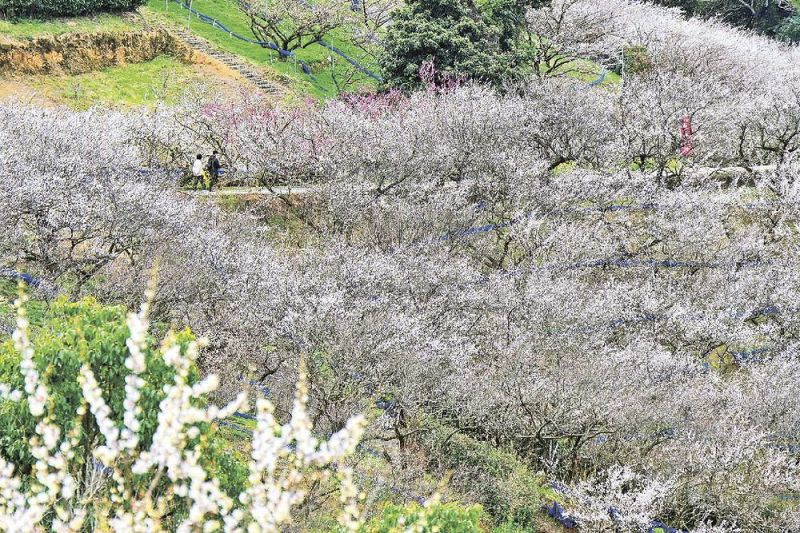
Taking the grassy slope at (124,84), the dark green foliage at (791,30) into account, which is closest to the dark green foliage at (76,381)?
the grassy slope at (124,84)

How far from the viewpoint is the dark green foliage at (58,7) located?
3281 cm

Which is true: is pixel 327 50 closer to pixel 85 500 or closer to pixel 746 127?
pixel 746 127

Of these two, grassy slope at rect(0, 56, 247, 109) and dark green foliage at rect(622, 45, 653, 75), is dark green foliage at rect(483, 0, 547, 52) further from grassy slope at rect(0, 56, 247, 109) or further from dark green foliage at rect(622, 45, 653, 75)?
dark green foliage at rect(622, 45, 653, 75)

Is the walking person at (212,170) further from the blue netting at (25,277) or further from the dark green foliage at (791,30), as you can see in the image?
the dark green foliage at (791,30)

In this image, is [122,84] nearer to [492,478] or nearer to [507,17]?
[507,17]

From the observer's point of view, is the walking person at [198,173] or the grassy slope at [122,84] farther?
the grassy slope at [122,84]

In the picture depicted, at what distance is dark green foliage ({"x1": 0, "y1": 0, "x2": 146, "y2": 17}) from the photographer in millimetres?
32812

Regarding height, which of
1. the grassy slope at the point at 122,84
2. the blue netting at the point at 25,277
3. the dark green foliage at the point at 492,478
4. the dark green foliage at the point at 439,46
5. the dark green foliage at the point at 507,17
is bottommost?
the dark green foliage at the point at 492,478

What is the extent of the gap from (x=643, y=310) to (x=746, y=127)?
17.1 m

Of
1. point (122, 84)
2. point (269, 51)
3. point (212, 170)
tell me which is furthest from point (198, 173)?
point (269, 51)

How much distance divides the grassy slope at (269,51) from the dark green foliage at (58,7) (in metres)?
4.52

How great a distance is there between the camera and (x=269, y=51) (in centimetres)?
4234

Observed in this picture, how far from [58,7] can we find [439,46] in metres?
18.2

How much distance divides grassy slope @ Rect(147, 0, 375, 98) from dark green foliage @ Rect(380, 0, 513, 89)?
21.2ft
